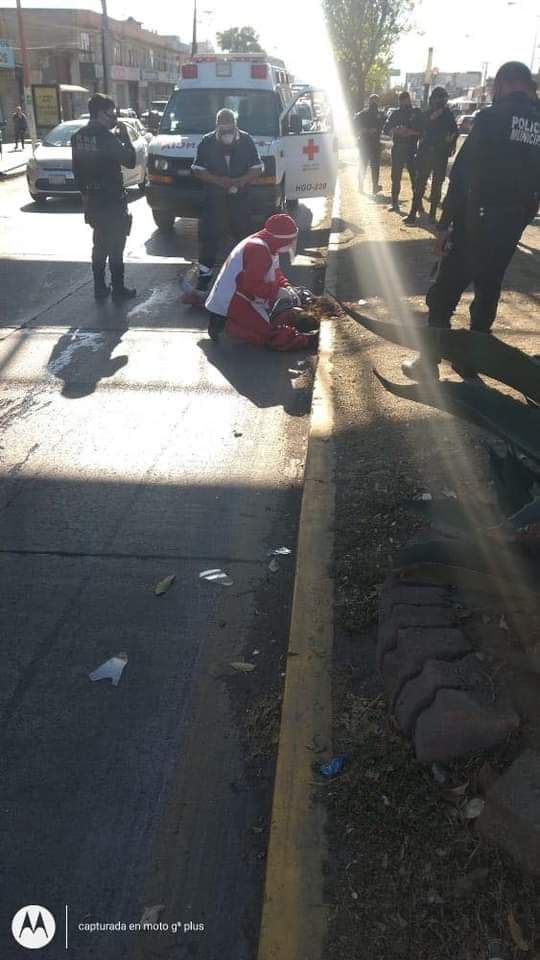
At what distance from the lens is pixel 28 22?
50344mm

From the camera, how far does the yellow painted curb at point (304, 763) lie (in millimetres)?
2246

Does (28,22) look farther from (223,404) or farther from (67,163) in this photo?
(223,404)

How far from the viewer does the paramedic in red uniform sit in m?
7.49

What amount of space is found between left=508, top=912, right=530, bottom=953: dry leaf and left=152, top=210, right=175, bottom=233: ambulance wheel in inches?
500

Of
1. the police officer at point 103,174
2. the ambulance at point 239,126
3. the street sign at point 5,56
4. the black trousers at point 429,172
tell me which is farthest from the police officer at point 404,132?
the street sign at point 5,56

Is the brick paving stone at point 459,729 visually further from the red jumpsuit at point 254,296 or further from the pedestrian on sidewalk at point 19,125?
the pedestrian on sidewalk at point 19,125

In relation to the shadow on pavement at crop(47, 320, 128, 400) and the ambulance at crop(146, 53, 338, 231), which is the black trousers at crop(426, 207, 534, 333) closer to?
the shadow on pavement at crop(47, 320, 128, 400)

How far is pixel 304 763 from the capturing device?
2783mm

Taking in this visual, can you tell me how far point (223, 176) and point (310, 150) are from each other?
4689mm

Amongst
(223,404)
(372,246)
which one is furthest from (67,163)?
(223,404)

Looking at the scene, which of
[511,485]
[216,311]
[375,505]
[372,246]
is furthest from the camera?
[372,246]

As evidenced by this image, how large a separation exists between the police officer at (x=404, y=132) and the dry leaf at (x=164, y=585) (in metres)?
12.4

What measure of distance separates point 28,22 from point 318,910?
5718cm

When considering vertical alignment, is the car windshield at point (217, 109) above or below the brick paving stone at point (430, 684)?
above
